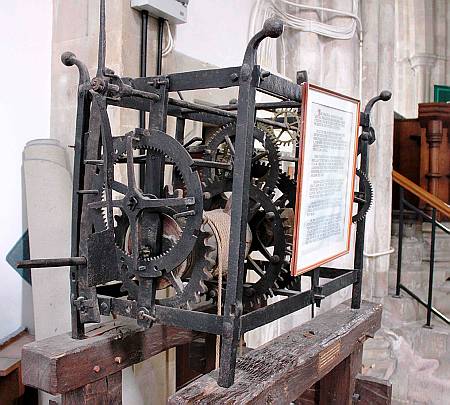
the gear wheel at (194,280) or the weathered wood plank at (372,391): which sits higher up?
the gear wheel at (194,280)

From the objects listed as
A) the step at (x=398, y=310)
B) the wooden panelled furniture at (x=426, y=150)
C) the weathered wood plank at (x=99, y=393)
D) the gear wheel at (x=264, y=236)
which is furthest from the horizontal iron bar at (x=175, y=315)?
the wooden panelled furniture at (x=426, y=150)

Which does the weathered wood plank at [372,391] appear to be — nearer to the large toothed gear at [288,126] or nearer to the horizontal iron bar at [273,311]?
the horizontal iron bar at [273,311]

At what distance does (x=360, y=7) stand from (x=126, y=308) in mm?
3157

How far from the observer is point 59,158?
6.23 feet

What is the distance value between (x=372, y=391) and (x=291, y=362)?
65 centimetres

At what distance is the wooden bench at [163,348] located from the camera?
108 centimetres

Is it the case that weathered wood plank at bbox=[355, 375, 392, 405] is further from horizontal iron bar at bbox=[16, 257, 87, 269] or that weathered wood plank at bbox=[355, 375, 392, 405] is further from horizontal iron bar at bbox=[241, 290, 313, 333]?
horizontal iron bar at bbox=[16, 257, 87, 269]

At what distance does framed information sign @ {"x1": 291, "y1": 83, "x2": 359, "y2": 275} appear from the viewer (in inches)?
45.7

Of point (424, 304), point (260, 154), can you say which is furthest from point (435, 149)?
point (260, 154)

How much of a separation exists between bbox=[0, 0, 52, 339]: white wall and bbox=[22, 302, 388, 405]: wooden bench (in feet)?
2.40

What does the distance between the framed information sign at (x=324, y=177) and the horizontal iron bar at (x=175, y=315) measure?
0.23m

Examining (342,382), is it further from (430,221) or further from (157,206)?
(430,221)

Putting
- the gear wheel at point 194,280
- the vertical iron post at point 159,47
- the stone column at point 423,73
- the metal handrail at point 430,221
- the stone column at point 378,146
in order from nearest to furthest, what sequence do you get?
the gear wheel at point 194,280, the vertical iron post at point 159,47, the metal handrail at point 430,221, the stone column at point 378,146, the stone column at point 423,73

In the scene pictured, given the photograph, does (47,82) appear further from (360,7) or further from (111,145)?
(360,7)
